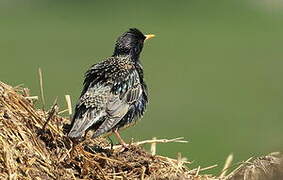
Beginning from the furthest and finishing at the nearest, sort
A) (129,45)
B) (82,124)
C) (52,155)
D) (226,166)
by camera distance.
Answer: (129,45)
(226,166)
(82,124)
(52,155)

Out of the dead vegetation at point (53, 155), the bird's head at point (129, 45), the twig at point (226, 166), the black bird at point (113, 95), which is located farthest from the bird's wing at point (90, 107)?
the twig at point (226, 166)

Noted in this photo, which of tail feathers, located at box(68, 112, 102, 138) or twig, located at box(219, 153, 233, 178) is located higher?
tail feathers, located at box(68, 112, 102, 138)

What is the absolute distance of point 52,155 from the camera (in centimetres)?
973

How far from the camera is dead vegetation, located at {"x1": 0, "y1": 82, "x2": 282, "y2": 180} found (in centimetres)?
921

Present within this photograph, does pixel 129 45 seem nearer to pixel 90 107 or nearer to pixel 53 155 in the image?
pixel 90 107

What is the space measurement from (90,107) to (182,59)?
2594 centimetres

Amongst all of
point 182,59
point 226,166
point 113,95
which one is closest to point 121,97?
point 113,95

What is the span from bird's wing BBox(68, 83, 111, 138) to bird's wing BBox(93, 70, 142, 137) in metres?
0.08

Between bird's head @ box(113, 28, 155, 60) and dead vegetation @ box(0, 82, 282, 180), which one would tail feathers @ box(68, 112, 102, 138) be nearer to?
dead vegetation @ box(0, 82, 282, 180)

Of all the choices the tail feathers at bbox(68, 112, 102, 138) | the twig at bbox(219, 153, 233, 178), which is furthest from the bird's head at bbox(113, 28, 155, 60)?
the twig at bbox(219, 153, 233, 178)

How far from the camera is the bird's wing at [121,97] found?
35.8ft

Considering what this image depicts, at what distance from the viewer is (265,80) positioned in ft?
97.7

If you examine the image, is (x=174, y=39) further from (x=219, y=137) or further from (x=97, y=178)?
(x=97, y=178)

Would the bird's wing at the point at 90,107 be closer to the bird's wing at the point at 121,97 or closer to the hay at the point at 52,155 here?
the bird's wing at the point at 121,97
